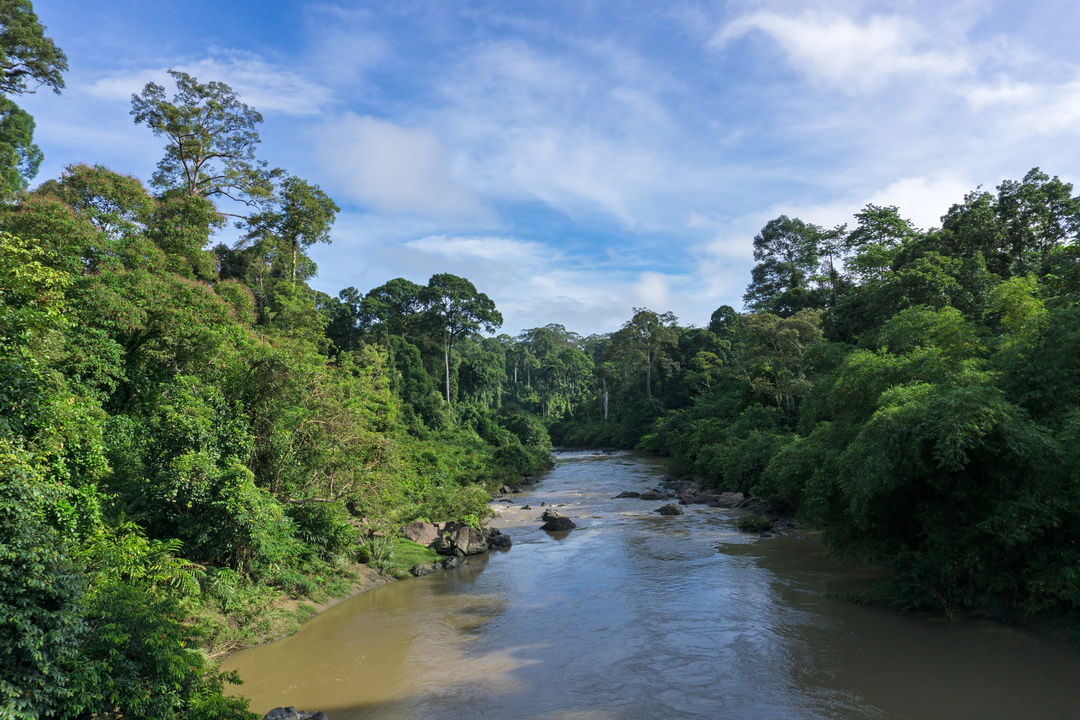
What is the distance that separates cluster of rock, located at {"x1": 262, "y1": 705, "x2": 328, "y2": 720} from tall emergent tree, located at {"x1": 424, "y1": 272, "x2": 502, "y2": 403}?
36.5 m

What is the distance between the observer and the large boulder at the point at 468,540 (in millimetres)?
18016

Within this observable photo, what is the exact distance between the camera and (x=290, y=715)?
24.8 feet

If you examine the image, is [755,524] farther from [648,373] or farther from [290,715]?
[648,373]

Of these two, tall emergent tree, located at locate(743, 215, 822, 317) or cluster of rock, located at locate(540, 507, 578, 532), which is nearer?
cluster of rock, located at locate(540, 507, 578, 532)

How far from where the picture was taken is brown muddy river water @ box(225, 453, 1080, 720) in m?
8.51

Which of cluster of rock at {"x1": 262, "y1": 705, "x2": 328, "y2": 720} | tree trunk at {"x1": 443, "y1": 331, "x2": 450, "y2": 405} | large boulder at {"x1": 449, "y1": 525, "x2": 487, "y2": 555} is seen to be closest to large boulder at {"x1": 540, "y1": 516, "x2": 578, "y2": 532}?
large boulder at {"x1": 449, "y1": 525, "x2": 487, "y2": 555}

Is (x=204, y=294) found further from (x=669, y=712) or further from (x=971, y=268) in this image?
(x=971, y=268)

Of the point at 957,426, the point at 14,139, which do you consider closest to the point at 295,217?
the point at 14,139

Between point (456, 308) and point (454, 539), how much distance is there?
28576 millimetres

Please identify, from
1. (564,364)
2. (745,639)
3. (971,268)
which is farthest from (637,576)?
(564,364)

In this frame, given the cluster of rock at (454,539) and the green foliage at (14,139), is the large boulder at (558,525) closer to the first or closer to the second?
the cluster of rock at (454,539)

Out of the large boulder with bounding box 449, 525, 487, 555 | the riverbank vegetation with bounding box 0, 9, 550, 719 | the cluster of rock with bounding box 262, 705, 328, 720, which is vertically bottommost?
the large boulder with bounding box 449, 525, 487, 555

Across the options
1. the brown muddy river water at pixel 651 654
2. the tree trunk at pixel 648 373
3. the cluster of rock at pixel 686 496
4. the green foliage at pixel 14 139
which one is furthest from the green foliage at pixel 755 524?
the tree trunk at pixel 648 373

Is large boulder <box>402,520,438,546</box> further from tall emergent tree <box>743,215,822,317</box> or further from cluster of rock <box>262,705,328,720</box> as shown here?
tall emergent tree <box>743,215,822,317</box>
